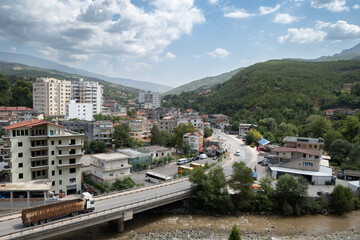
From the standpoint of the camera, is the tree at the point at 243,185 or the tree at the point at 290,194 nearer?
the tree at the point at 290,194

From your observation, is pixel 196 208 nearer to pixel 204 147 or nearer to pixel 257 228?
pixel 257 228

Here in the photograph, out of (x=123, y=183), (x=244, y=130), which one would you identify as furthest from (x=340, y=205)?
(x=244, y=130)

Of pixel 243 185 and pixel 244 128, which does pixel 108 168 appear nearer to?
pixel 243 185

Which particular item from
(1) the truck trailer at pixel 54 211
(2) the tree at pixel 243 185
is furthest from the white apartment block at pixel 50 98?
(2) the tree at pixel 243 185

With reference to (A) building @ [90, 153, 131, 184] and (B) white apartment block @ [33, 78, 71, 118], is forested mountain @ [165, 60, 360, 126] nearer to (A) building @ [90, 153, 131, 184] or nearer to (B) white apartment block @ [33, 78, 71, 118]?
(A) building @ [90, 153, 131, 184]

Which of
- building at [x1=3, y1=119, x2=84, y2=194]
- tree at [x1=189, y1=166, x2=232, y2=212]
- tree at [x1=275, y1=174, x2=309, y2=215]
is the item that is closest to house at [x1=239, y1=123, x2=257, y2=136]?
tree at [x1=275, y1=174, x2=309, y2=215]

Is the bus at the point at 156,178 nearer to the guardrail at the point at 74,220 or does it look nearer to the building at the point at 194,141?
the guardrail at the point at 74,220
